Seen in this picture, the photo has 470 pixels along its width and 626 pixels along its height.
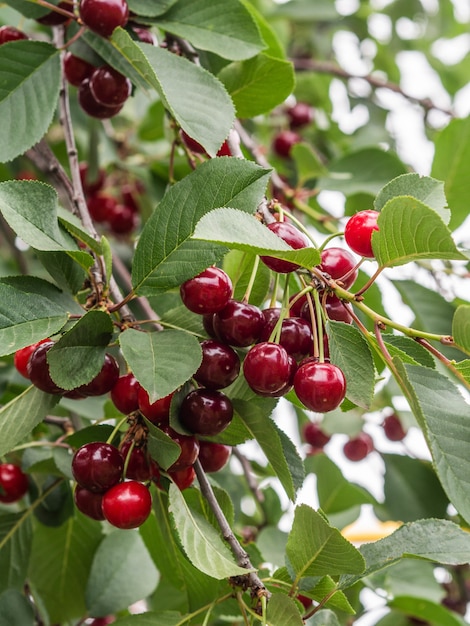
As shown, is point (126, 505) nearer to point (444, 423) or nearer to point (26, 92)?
point (444, 423)

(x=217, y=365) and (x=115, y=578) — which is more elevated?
(x=217, y=365)

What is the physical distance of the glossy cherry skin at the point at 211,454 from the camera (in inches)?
43.0

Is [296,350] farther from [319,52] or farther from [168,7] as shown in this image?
[319,52]

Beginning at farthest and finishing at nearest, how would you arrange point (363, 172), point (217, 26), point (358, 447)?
1. point (358, 447)
2. point (363, 172)
3. point (217, 26)

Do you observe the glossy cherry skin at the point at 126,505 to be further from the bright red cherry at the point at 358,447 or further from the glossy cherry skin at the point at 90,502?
the bright red cherry at the point at 358,447

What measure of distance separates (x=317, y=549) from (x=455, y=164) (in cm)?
111

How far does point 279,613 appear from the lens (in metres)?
0.87

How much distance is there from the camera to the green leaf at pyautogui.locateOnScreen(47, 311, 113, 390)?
35.2 inches

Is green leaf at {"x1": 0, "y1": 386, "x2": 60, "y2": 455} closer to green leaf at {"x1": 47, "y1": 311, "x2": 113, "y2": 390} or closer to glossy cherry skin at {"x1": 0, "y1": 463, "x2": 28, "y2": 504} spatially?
green leaf at {"x1": 47, "y1": 311, "x2": 113, "y2": 390}

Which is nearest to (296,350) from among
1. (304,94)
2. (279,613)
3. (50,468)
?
(279,613)

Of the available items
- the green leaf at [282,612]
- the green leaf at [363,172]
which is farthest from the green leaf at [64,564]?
the green leaf at [363,172]

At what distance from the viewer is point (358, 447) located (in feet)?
7.75

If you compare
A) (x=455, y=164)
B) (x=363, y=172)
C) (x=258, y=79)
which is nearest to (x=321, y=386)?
(x=258, y=79)

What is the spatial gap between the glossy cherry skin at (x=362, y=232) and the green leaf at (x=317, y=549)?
315 millimetres
